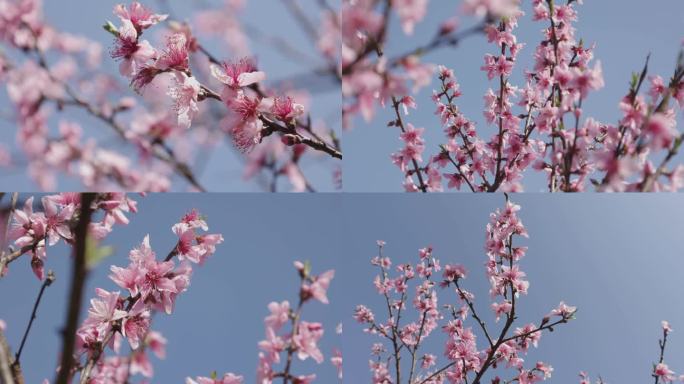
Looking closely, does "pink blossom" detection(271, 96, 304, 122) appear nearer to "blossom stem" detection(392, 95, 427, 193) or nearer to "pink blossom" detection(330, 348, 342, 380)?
"blossom stem" detection(392, 95, 427, 193)

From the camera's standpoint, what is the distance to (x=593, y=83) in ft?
4.08

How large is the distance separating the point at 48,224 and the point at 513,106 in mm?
1402

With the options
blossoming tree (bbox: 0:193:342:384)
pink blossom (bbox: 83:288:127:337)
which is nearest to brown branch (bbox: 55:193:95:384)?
blossoming tree (bbox: 0:193:342:384)

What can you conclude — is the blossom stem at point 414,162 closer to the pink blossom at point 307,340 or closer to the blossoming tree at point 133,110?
the blossoming tree at point 133,110

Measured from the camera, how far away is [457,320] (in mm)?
2080

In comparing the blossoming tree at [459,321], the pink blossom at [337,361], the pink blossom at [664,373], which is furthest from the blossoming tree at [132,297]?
the pink blossom at [664,373]

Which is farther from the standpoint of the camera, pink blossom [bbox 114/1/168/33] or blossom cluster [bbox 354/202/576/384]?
blossom cluster [bbox 354/202/576/384]

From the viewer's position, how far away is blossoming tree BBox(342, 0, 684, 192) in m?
1.16

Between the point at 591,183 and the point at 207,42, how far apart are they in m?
1.12

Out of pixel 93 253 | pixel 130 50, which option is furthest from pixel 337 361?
pixel 93 253

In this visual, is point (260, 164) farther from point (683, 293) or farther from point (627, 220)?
point (683, 293)

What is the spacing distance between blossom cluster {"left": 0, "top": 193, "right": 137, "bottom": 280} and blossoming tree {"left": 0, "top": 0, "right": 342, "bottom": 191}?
0.06 m

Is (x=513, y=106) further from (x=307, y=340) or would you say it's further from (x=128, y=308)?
(x=128, y=308)

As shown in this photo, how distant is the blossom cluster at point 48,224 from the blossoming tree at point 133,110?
6 centimetres
